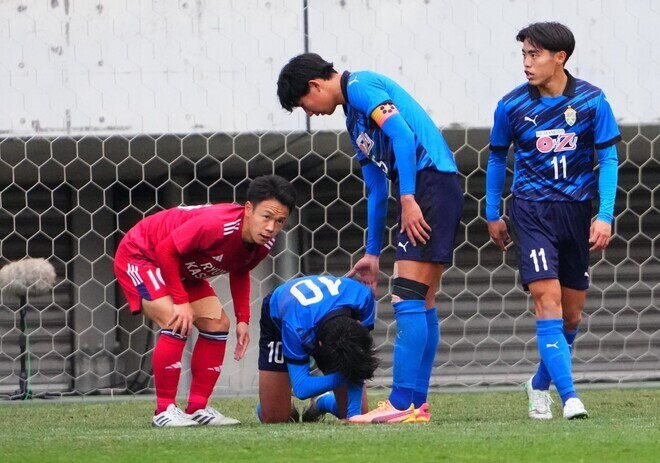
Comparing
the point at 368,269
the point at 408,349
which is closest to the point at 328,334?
the point at 408,349

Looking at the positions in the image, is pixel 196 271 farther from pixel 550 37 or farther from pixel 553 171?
pixel 550 37

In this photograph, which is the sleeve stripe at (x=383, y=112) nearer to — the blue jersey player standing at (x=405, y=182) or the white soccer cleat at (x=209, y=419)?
the blue jersey player standing at (x=405, y=182)

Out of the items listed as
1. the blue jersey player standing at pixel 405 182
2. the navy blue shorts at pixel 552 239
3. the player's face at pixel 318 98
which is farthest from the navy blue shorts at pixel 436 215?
the player's face at pixel 318 98

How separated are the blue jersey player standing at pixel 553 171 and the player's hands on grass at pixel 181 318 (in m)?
1.23

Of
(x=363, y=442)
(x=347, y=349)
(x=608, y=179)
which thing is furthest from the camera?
(x=608, y=179)

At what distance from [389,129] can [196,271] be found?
1.08m

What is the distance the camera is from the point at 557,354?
4.30 metres

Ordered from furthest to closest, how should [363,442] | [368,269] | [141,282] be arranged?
[141,282] < [368,269] < [363,442]

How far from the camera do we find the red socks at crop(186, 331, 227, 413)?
189 inches

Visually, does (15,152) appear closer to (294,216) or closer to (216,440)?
(294,216)

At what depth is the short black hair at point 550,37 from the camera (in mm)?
4445

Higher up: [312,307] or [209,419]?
[312,307]

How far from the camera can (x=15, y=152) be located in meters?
6.76

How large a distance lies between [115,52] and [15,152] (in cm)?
79
